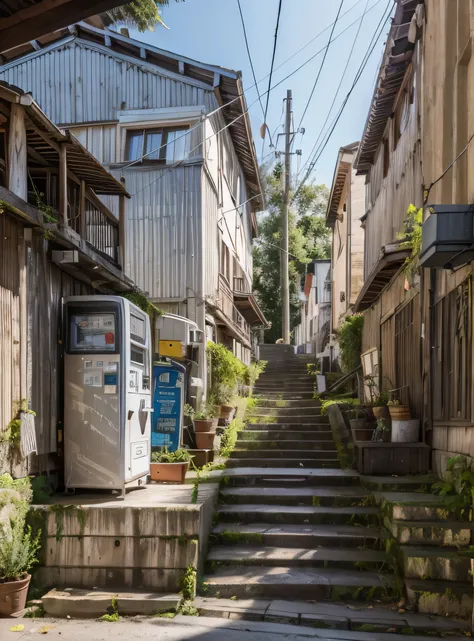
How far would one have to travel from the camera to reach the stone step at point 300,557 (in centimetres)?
752

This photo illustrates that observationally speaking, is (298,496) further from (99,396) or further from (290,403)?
(290,403)

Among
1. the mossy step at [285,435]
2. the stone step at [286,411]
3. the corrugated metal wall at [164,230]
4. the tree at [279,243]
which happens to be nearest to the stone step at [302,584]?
the mossy step at [285,435]

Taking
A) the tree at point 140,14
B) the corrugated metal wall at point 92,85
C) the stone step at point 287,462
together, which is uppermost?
the tree at point 140,14

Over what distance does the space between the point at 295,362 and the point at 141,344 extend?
1729 cm

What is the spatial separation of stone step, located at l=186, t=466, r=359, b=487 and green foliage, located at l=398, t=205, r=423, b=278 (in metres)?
3.58

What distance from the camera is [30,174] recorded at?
952 cm

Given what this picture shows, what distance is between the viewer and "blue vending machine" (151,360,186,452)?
38.1ft

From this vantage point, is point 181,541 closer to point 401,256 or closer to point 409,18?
point 401,256

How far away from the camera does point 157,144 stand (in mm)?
15625

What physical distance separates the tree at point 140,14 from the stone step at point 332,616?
13623 millimetres

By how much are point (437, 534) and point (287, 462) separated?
510 centimetres

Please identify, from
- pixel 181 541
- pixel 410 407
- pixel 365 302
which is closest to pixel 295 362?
pixel 365 302

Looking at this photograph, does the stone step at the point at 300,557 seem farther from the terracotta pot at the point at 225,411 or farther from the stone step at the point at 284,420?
the stone step at the point at 284,420

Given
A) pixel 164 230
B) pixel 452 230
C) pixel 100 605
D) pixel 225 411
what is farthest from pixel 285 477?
pixel 164 230
